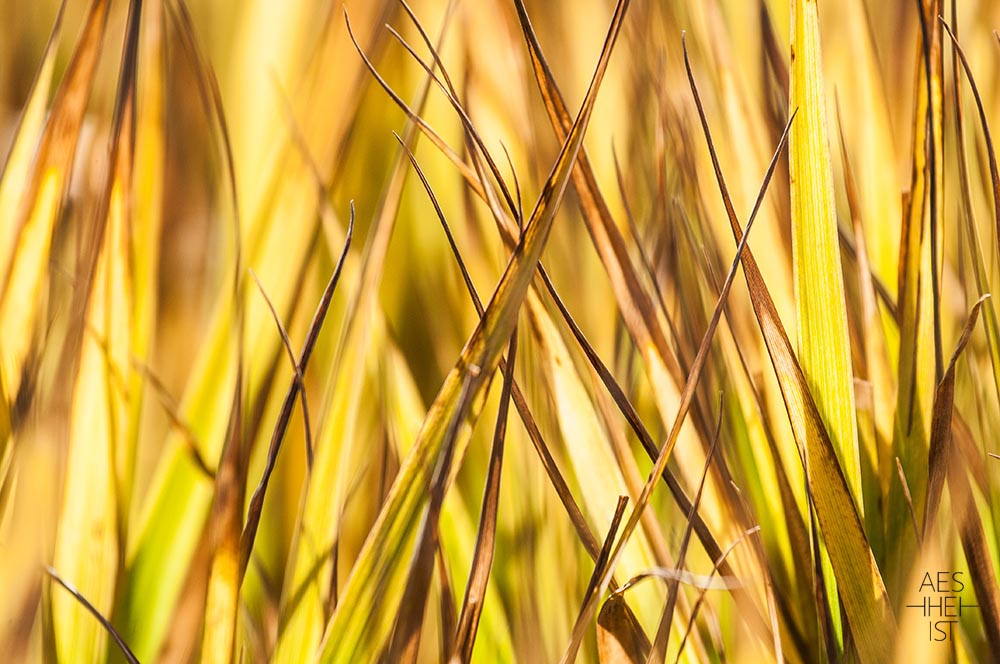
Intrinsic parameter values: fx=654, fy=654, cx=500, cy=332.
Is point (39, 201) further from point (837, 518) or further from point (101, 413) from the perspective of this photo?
point (837, 518)

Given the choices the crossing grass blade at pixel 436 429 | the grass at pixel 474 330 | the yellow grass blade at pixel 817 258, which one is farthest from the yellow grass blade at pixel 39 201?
the yellow grass blade at pixel 817 258

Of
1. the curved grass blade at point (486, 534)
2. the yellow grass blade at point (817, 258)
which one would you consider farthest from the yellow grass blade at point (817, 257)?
the curved grass blade at point (486, 534)

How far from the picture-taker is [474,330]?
227 mm

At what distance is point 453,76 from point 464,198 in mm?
63

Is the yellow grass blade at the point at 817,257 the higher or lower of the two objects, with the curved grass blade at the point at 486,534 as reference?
higher

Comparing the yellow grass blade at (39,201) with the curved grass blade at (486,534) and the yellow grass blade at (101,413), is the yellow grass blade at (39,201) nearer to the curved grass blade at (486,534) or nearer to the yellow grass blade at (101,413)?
the yellow grass blade at (101,413)

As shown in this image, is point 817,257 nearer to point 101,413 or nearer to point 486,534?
point 486,534

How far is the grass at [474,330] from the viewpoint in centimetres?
24

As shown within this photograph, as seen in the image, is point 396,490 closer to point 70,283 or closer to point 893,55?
point 70,283

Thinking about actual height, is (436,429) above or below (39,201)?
below

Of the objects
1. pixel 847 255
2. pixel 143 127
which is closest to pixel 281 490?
pixel 143 127

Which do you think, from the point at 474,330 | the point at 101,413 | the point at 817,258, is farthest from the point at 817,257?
the point at 101,413

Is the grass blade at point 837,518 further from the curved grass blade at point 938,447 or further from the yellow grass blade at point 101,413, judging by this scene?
the yellow grass blade at point 101,413

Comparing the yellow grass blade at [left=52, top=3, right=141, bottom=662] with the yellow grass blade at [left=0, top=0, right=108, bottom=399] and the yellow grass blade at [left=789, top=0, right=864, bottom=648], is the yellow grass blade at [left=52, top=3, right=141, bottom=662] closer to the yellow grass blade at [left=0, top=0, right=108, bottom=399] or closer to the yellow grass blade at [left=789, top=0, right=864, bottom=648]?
the yellow grass blade at [left=0, top=0, right=108, bottom=399]
